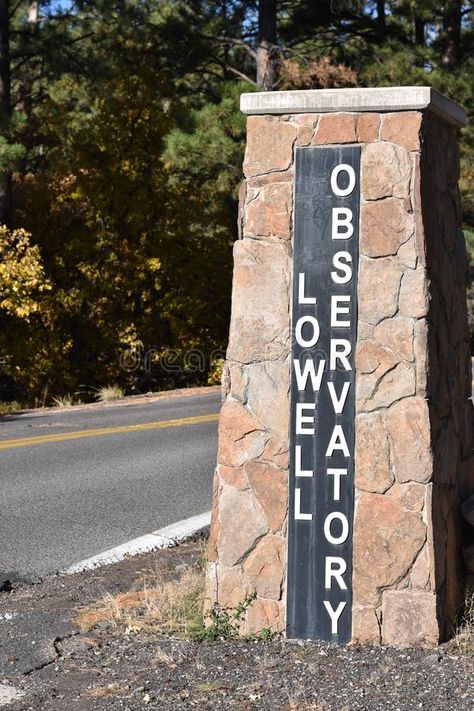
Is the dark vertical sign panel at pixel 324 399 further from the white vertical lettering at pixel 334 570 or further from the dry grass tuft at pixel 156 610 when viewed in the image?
the dry grass tuft at pixel 156 610

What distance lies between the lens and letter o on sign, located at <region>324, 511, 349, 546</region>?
4871 mm

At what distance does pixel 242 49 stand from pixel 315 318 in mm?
24240

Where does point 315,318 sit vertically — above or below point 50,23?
below

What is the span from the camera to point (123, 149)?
22.5 meters

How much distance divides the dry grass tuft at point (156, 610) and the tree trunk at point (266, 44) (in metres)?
19.0

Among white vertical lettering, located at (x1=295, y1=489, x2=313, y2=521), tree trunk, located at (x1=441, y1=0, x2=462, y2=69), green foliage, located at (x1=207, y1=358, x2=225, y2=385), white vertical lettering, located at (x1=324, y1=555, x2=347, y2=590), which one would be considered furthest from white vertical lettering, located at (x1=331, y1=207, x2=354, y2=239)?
tree trunk, located at (x1=441, y1=0, x2=462, y2=69)

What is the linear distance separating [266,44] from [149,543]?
18.2 meters

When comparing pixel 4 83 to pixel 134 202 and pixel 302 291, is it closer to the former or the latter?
pixel 134 202

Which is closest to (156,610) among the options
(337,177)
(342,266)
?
(342,266)

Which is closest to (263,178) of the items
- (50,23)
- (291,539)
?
(291,539)

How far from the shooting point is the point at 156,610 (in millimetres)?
5203

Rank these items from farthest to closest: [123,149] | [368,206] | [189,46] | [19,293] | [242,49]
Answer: [242,49], [189,46], [123,149], [19,293], [368,206]

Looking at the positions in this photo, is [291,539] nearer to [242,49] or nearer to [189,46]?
[189,46]

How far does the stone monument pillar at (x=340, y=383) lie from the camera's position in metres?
4.79
